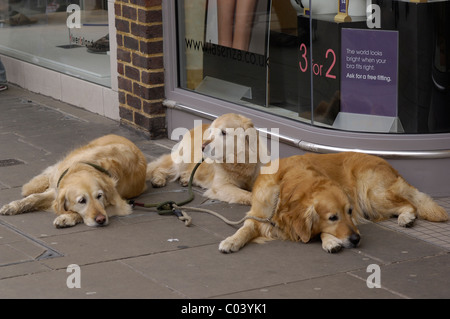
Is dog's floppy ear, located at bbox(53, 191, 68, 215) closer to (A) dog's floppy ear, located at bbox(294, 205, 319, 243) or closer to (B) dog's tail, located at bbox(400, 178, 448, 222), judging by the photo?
(A) dog's floppy ear, located at bbox(294, 205, 319, 243)

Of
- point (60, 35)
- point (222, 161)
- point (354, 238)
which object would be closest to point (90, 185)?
point (222, 161)

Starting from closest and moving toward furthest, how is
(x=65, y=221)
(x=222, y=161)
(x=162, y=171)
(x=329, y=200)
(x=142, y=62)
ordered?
(x=329, y=200) < (x=65, y=221) < (x=222, y=161) < (x=162, y=171) < (x=142, y=62)

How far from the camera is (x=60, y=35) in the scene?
37.4 ft

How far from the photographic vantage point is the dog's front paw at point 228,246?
5.84 metres

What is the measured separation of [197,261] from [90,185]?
1256 mm

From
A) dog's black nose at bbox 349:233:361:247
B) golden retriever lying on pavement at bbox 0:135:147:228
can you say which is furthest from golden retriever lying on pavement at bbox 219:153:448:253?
golden retriever lying on pavement at bbox 0:135:147:228

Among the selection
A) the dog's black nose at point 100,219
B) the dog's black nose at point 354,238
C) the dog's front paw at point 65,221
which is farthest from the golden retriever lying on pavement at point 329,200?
the dog's front paw at point 65,221

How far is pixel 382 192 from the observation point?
6441 mm

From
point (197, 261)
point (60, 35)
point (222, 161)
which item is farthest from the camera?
point (60, 35)

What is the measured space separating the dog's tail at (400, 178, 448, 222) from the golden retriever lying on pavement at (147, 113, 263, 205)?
53.2 inches

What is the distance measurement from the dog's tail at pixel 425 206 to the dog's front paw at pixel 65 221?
2656 millimetres

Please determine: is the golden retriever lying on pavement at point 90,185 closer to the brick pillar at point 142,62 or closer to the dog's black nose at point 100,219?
the dog's black nose at point 100,219

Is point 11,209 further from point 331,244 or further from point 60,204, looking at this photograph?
point 331,244
